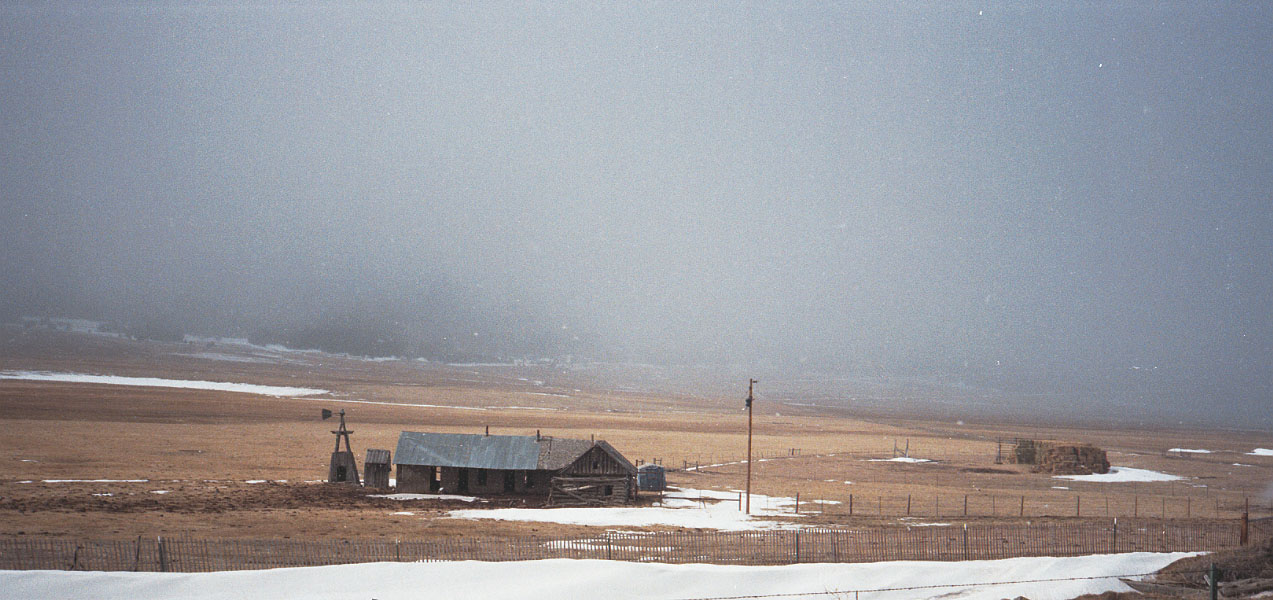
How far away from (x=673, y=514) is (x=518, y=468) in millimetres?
9921

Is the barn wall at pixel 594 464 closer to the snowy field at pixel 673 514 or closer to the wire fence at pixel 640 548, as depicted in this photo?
the snowy field at pixel 673 514

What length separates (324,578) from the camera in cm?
2216

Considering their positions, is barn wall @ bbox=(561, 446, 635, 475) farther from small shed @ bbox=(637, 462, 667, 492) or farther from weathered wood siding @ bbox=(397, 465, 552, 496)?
small shed @ bbox=(637, 462, 667, 492)

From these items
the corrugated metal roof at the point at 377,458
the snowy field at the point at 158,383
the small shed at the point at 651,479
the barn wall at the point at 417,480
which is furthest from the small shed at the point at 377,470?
the snowy field at the point at 158,383

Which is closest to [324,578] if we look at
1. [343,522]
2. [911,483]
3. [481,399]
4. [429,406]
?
[343,522]

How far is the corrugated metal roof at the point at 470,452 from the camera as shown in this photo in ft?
156

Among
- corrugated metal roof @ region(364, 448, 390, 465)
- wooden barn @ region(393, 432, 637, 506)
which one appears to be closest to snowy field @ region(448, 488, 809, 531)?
wooden barn @ region(393, 432, 637, 506)

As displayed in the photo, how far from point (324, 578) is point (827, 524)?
22710 millimetres

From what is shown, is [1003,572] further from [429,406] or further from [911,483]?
[429,406]

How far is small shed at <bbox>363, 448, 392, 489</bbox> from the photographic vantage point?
48594mm

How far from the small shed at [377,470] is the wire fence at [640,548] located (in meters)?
18.6

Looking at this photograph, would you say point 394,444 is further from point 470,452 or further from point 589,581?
point 589,581

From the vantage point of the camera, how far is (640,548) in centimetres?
2745

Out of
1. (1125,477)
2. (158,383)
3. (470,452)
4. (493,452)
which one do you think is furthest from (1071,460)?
(158,383)
